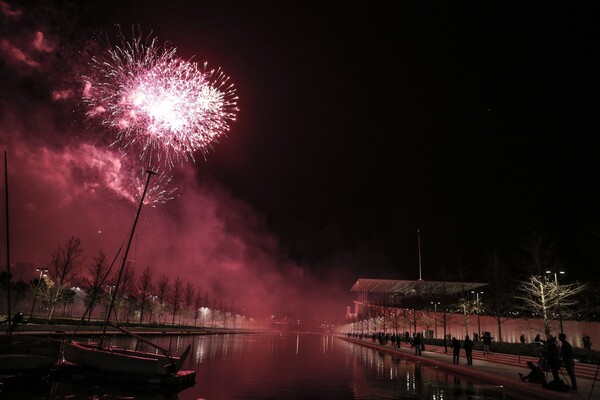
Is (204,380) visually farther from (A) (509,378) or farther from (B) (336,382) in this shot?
(A) (509,378)

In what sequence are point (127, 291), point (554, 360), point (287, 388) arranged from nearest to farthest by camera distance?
point (287, 388) < point (554, 360) < point (127, 291)

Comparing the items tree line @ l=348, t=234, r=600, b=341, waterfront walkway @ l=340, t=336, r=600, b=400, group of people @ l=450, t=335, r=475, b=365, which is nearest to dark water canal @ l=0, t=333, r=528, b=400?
waterfront walkway @ l=340, t=336, r=600, b=400

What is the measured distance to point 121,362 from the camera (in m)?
16.6

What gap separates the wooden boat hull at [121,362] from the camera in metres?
16.1

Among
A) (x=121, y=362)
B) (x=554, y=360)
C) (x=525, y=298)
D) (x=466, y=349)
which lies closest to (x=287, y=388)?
(x=121, y=362)

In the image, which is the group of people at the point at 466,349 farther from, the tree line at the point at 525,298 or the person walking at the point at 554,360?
the person walking at the point at 554,360

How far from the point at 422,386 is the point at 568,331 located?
2911cm

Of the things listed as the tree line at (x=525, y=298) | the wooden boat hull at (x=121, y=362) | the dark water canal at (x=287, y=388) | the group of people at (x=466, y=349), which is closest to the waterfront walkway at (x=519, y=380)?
the dark water canal at (x=287, y=388)

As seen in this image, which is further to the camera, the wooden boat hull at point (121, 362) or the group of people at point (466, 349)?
the group of people at point (466, 349)

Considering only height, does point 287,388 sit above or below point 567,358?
below

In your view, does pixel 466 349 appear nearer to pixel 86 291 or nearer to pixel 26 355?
pixel 26 355

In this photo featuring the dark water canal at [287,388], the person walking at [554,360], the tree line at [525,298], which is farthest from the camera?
the tree line at [525,298]

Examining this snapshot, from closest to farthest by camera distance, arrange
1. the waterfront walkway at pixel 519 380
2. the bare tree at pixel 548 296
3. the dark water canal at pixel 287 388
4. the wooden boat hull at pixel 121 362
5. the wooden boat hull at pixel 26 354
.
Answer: the dark water canal at pixel 287 388
the waterfront walkway at pixel 519 380
the wooden boat hull at pixel 26 354
the wooden boat hull at pixel 121 362
the bare tree at pixel 548 296

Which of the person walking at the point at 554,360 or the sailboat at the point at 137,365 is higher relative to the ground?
the person walking at the point at 554,360
